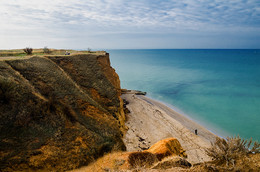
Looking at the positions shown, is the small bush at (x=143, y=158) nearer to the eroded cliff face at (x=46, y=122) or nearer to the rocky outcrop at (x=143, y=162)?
the rocky outcrop at (x=143, y=162)

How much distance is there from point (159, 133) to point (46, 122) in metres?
11.9

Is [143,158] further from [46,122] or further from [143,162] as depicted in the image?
[46,122]

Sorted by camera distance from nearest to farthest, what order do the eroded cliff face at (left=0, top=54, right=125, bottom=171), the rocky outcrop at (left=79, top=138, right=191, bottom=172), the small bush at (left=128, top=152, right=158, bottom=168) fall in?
the rocky outcrop at (left=79, top=138, right=191, bottom=172)
the eroded cliff face at (left=0, top=54, right=125, bottom=171)
the small bush at (left=128, top=152, right=158, bottom=168)

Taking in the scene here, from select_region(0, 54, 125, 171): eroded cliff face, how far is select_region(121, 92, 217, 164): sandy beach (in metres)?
3.27

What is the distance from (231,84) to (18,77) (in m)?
49.6

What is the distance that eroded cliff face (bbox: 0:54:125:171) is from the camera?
777 cm

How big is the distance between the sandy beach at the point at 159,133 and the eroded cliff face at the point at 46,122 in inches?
129

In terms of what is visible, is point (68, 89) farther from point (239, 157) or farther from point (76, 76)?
point (239, 157)

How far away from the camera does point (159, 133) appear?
57.5ft

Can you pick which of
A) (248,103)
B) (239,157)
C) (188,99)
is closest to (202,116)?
(188,99)

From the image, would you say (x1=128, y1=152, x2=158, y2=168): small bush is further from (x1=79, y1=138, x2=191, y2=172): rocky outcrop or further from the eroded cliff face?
the eroded cliff face

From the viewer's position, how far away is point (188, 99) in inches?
A: 1291

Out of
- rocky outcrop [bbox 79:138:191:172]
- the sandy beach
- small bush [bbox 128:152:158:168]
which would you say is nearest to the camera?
rocky outcrop [bbox 79:138:191:172]

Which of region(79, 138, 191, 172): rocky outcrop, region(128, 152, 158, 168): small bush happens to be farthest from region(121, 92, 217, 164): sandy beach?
region(128, 152, 158, 168): small bush
